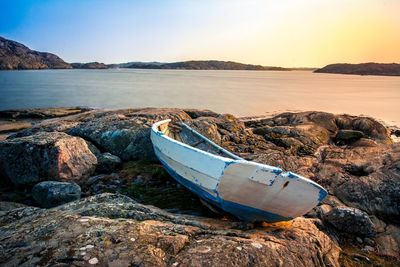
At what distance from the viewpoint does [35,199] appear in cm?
858

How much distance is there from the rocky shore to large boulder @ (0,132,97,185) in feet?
0.10

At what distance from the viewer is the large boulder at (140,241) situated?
4250mm

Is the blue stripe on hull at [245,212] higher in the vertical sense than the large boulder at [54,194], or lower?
higher

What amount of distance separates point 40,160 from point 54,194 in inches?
92.6

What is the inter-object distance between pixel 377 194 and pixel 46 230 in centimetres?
842

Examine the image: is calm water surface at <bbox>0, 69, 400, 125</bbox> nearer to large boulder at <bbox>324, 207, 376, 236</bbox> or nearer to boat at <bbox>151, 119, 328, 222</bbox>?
large boulder at <bbox>324, 207, 376, 236</bbox>

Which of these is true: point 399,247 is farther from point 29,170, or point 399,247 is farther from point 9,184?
point 9,184

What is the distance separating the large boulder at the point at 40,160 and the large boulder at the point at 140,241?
3.93 metres

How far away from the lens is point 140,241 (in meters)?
4.59

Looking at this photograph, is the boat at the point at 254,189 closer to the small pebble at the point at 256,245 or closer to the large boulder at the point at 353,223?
the small pebble at the point at 256,245

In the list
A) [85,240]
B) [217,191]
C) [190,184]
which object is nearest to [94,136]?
[190,184]

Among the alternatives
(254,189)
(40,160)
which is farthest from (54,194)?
(254,189)

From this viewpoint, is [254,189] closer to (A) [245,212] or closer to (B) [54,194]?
(A) [245,212]

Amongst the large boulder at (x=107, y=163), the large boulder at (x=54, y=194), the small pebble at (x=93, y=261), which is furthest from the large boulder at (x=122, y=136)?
the small pebble at (x=93, y=261)
